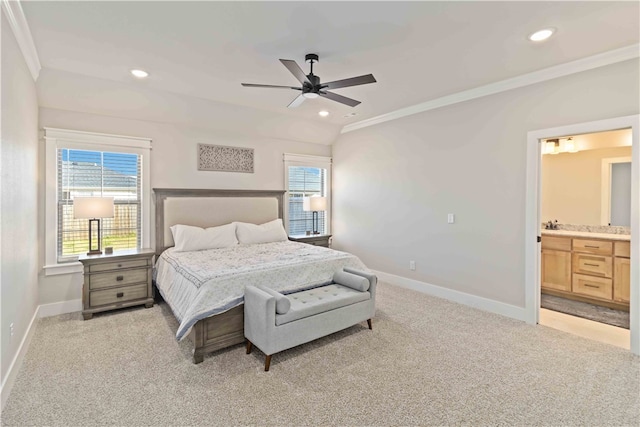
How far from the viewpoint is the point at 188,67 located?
327cm

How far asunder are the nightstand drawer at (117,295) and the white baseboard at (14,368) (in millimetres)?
597

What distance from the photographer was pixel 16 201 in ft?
8.49

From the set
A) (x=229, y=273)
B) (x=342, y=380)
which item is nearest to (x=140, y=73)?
(x=229, y=273)

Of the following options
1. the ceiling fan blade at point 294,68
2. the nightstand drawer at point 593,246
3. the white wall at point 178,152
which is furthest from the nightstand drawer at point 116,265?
the nightstand drawer at point 593,246

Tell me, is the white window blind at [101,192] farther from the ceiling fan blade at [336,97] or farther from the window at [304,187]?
the ceiling fan blade at [336,97]

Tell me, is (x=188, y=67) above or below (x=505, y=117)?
above

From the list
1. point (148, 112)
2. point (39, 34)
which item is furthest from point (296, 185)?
point (39, 34)

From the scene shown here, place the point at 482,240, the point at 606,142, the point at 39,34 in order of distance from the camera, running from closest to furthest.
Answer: the point at 39,34 < the point at 482,240 < the point at 606,142

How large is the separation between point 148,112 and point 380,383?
168 inches

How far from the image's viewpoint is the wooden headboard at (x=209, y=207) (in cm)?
452

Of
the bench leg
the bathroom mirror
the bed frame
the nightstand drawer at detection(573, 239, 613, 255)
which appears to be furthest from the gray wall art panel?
the nightstand drawer at detection(573, 239, 613, 255)

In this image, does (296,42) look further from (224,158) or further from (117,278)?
(117,278)

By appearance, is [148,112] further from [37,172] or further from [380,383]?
[380,383]

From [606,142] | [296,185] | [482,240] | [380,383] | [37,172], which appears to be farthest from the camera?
[296,185]
